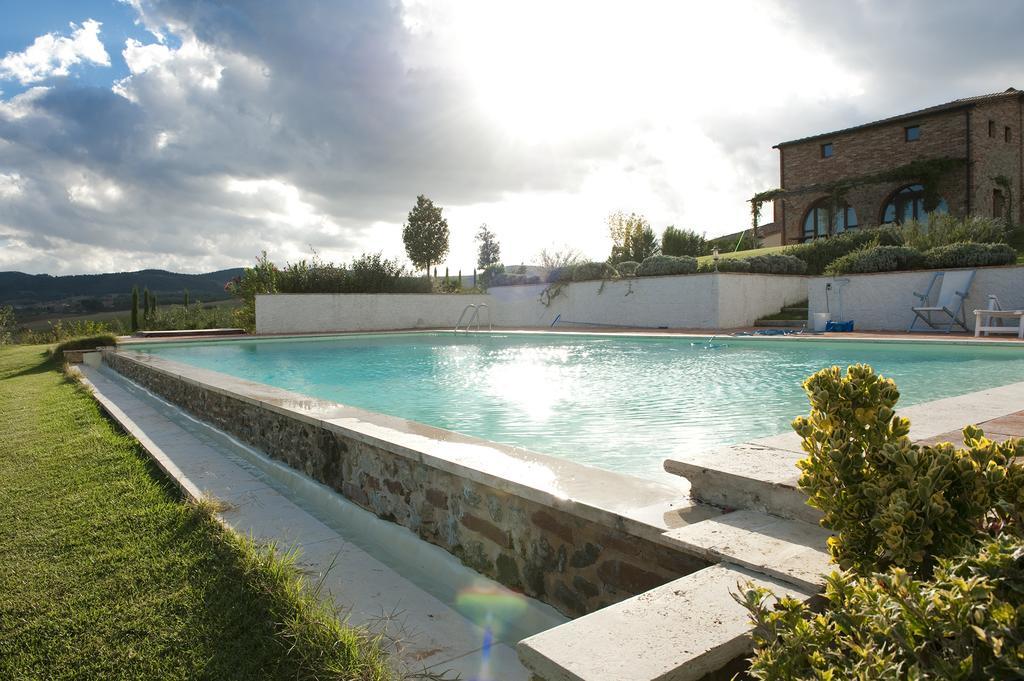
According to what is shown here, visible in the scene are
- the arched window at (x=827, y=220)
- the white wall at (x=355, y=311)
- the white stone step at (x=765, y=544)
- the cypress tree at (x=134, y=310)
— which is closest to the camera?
the white stone step at (x=765, y=544)

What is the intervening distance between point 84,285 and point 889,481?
193 feet

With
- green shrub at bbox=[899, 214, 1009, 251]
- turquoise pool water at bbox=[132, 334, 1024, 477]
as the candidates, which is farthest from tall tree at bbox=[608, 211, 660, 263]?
turquoise pool water at bbox=[132, 334, 1024, 477]

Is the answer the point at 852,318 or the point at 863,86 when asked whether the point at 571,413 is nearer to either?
the point at 863,86

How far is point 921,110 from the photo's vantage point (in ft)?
71.9

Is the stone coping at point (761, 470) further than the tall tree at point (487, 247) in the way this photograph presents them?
No

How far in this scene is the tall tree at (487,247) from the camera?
Result: 52031 millimetres

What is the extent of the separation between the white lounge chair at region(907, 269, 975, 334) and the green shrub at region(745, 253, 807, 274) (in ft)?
11.9

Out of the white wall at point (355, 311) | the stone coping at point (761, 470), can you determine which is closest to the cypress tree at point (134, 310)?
the white wall at point (355, 311)

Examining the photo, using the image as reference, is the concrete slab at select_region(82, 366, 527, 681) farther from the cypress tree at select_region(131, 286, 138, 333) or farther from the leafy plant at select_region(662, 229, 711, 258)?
the leafy plant at select_region(662, 229, 711, 258)

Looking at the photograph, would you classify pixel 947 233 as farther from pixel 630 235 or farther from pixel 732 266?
pixel 630 235

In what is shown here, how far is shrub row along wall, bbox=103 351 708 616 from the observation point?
191 centimetres

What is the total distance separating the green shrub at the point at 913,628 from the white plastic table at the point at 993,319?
10.9 m

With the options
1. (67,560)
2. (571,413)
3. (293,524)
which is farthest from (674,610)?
(571,413)

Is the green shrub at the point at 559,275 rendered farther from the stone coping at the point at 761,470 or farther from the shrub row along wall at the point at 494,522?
the stone coping at the point at 761,470
